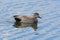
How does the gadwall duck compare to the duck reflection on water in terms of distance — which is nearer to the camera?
the duck reflection on water

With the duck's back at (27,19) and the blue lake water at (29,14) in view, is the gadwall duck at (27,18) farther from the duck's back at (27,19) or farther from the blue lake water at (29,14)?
the blue lake water at (29,14)

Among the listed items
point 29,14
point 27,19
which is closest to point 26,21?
point 27,19

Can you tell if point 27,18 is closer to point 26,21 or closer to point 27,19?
point 27,19

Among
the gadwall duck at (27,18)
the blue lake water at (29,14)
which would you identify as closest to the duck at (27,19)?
the gadwall duck at (27,18)

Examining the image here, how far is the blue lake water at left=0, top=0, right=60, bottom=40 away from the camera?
30.8ft

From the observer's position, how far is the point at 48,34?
9.63 meters

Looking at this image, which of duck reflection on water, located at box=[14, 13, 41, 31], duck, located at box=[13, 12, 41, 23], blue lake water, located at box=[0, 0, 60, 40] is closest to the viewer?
blue lake water, located at box=[0, 0, 60, 40]

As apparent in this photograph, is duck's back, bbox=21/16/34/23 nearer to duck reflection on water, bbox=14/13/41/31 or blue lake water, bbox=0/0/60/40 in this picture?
duck reflection on water, bbox=14/13/41/31

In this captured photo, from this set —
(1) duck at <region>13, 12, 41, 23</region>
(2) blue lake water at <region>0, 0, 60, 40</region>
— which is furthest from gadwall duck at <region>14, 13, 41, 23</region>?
(2) blue lake water at <region>0, 0, 60, 40</region>

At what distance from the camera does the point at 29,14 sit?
1223cm

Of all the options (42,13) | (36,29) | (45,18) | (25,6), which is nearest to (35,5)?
(25,6)

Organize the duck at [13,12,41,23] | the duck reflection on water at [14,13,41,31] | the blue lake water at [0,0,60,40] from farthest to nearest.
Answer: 1. the duck at [13,12,41,23]
2. the duck reflection on water at [14,13,41,31]
3. the blue lake water at [0,0,60,40]

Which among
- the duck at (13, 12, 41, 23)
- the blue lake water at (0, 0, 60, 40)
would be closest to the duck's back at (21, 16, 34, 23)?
the duck at (13, 12, 41, 23)

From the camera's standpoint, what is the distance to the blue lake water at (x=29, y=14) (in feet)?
30.8
